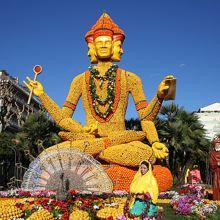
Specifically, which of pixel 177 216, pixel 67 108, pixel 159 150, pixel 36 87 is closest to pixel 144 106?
pixel 159 150

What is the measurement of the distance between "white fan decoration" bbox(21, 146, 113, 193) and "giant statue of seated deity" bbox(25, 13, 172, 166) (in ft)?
3.38

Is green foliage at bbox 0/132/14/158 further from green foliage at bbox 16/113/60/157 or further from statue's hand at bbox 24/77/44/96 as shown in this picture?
statue's hand at bbox 24/77/44/96

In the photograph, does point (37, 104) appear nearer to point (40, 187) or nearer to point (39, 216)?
point (40, 187)

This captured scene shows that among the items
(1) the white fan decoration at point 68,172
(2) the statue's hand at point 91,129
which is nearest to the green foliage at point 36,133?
(2) the statue's hand at point 91,129

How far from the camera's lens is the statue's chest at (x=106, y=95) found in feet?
47.0

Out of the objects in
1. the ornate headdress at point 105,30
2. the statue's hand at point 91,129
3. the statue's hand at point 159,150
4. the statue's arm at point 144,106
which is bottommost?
the statue's hand at point 159,150

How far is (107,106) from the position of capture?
14.3 metres

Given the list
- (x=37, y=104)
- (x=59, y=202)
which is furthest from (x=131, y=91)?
(x=37, y=104)

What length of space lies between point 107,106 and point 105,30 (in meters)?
2.51

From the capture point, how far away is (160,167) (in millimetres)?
13586

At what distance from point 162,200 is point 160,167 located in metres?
1.37

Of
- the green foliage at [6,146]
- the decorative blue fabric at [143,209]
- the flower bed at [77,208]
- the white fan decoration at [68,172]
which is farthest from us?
the green foliage at [6,146]

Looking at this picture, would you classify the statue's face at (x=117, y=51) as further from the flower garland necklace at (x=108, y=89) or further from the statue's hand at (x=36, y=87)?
the statue's hand at (x=36, y=87)

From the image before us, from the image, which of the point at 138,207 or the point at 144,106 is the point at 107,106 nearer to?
the point at 144,106
